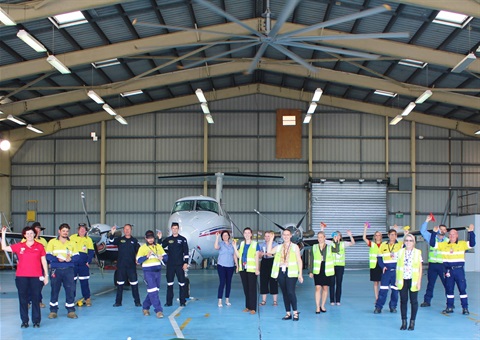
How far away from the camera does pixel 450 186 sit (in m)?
29.0

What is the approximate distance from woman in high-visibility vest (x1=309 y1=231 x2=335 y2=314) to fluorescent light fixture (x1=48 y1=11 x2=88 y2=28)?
1074 centimetres

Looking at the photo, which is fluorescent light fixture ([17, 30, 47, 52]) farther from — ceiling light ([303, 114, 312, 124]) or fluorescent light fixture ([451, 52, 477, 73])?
ceiling light ([303, 114, 312, 124])

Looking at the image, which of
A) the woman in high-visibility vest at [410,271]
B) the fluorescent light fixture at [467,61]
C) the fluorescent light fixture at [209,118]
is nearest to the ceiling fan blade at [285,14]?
the woman in high-visibility vest at [410,271]

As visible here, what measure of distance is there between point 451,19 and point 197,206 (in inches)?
387

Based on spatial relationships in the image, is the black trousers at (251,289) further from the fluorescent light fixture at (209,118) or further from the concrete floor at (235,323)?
the fluorescent light fixture at (209,118)

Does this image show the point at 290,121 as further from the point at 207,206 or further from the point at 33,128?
the point at 207,206

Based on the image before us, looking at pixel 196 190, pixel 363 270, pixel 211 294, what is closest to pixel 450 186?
pixel 363 270

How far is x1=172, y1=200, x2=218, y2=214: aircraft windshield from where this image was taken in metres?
16.9

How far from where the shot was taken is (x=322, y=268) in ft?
38.7

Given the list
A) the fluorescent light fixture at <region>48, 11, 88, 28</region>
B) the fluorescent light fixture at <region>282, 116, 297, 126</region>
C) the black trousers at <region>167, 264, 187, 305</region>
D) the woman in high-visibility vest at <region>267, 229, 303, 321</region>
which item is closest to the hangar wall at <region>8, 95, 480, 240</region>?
the fluorescent light fixture at <region>282, 116, 297, 126</region>

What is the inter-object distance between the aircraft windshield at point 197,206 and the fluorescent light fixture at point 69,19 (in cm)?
666

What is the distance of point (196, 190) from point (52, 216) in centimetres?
770

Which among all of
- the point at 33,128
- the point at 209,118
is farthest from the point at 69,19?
the point at 33,128

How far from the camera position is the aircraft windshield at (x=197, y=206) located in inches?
666
